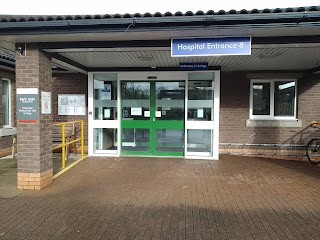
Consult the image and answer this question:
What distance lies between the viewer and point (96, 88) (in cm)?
786

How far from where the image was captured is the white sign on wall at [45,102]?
196 inches

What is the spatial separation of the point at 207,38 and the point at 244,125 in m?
4.45

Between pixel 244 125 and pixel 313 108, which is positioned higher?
pixel 313 108

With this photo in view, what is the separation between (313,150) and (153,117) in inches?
190

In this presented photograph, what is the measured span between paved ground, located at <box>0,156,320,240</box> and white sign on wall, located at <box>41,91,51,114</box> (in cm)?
152

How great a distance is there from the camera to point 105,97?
786 cm

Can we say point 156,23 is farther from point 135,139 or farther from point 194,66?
point 135,139

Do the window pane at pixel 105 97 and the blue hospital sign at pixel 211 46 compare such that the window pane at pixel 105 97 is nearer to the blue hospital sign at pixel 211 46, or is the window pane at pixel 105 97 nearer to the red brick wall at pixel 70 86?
the red brick wall at pixel 70 86

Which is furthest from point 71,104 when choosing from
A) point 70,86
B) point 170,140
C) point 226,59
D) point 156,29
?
point 156,29

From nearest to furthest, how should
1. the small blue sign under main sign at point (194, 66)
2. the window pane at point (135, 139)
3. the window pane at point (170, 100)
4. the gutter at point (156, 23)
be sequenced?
the gutter at point (156, 23) < the small blue sign under main sign at point (194, 66) < the window pane at point (170, 100) < the window pane at point (135, 139)

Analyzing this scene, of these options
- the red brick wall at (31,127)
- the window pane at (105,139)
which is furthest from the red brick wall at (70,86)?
the red brick wall at (31,127)

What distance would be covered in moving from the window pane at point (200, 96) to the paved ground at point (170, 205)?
1.61m

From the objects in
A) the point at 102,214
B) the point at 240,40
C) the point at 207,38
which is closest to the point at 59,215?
the point at 102,214

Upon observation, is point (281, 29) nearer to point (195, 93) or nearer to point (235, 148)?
point (195, 93)
